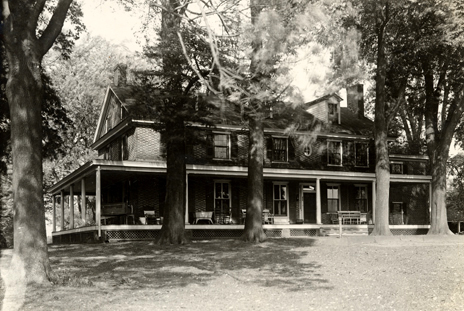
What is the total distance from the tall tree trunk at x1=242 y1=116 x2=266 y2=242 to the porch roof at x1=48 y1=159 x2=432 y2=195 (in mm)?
6186

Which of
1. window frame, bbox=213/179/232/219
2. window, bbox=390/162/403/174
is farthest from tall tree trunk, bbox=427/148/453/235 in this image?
window frame, bbox=213/179/232/219

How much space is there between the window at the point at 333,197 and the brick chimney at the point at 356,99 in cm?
687

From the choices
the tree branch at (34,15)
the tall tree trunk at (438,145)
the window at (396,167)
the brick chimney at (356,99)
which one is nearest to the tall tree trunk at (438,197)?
the tall tree trunk at (438,145)

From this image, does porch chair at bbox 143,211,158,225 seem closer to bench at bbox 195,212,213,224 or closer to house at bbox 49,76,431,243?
house at bbox 49,76,431,243

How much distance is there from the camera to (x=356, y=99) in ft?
134

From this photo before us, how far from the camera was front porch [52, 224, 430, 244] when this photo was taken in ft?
85.0

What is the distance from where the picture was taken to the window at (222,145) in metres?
31.9

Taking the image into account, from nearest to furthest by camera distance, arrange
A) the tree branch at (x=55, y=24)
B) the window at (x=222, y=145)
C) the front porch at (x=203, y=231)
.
A: the tree branch at (x=55, y=24) < the front porch at (x=203, y=231) < the window at (x=222, y=145)

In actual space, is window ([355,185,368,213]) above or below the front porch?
above

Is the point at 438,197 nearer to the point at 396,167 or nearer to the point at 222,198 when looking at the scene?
the point at 396,167

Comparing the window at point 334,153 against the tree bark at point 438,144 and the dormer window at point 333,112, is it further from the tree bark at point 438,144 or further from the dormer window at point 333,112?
Answer: the tree bark at point 438,144

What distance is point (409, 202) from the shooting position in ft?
127

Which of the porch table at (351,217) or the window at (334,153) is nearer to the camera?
the porch table at (351,217)

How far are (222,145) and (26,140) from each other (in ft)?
66.4
